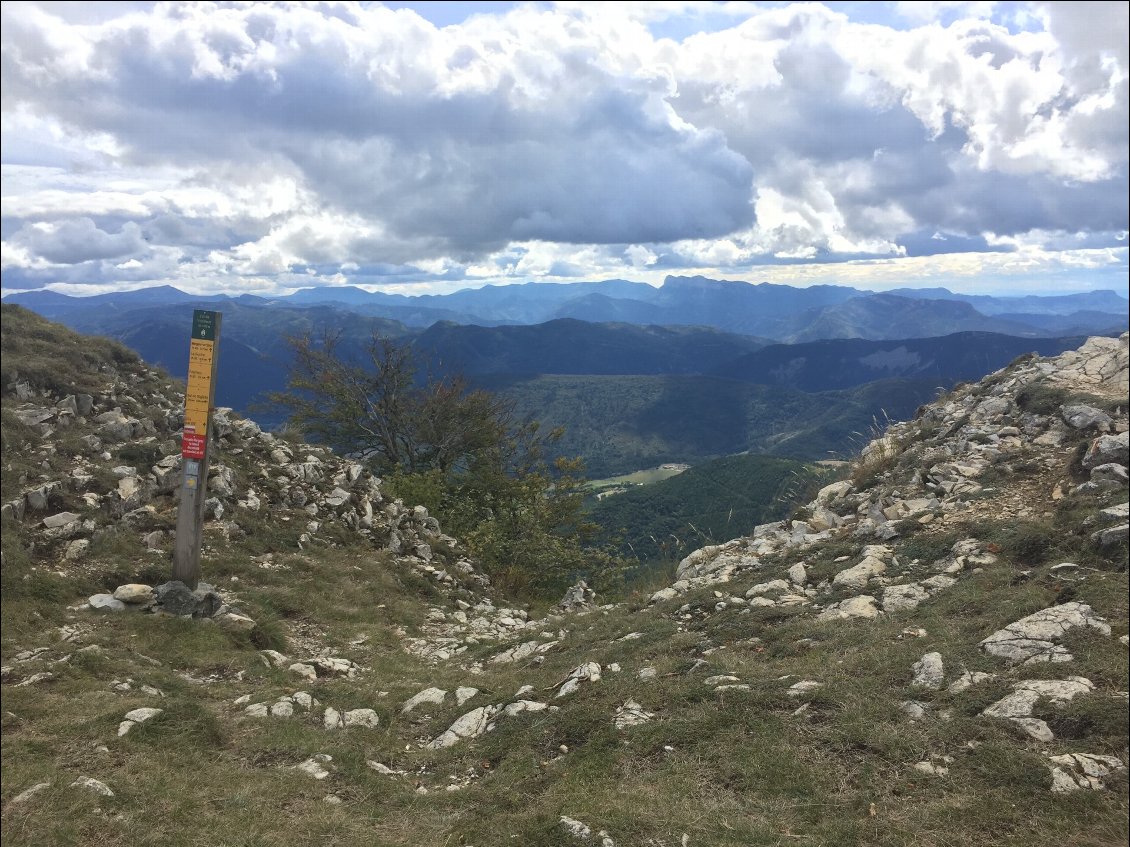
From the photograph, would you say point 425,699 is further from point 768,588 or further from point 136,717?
point 768,588

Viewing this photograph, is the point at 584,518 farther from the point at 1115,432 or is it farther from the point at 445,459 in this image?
the point at 1115,432

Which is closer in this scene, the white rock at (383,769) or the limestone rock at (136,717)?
the limestone rock at (136,717)

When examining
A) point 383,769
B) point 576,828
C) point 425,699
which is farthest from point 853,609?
point 383,769

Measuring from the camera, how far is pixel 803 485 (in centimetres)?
1806

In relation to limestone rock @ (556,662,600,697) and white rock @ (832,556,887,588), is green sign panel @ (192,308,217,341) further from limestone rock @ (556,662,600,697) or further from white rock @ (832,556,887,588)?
white rock @ (832,556,887,588)

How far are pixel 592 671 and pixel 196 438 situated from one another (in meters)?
6.95

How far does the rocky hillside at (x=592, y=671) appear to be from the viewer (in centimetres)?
456

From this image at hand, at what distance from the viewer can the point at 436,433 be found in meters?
25.1

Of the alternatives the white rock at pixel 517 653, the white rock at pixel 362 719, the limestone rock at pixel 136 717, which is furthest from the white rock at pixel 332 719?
the white rock at pixel 517 653

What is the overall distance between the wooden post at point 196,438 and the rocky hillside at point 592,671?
0.53m

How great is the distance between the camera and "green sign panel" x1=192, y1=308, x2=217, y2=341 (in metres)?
8.93

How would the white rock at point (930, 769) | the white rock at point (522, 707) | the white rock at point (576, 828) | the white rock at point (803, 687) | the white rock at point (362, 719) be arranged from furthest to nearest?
the white rock at point (362, 719) < the white rock at point (522, 707) < the white rock at point (803, 687) < the white rock at point (930, 769) < the white rock at point (576, 828)

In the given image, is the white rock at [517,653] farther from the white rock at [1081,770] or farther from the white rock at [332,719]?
the white rock at [1081,770]

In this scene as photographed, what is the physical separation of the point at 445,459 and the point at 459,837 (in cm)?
2104
